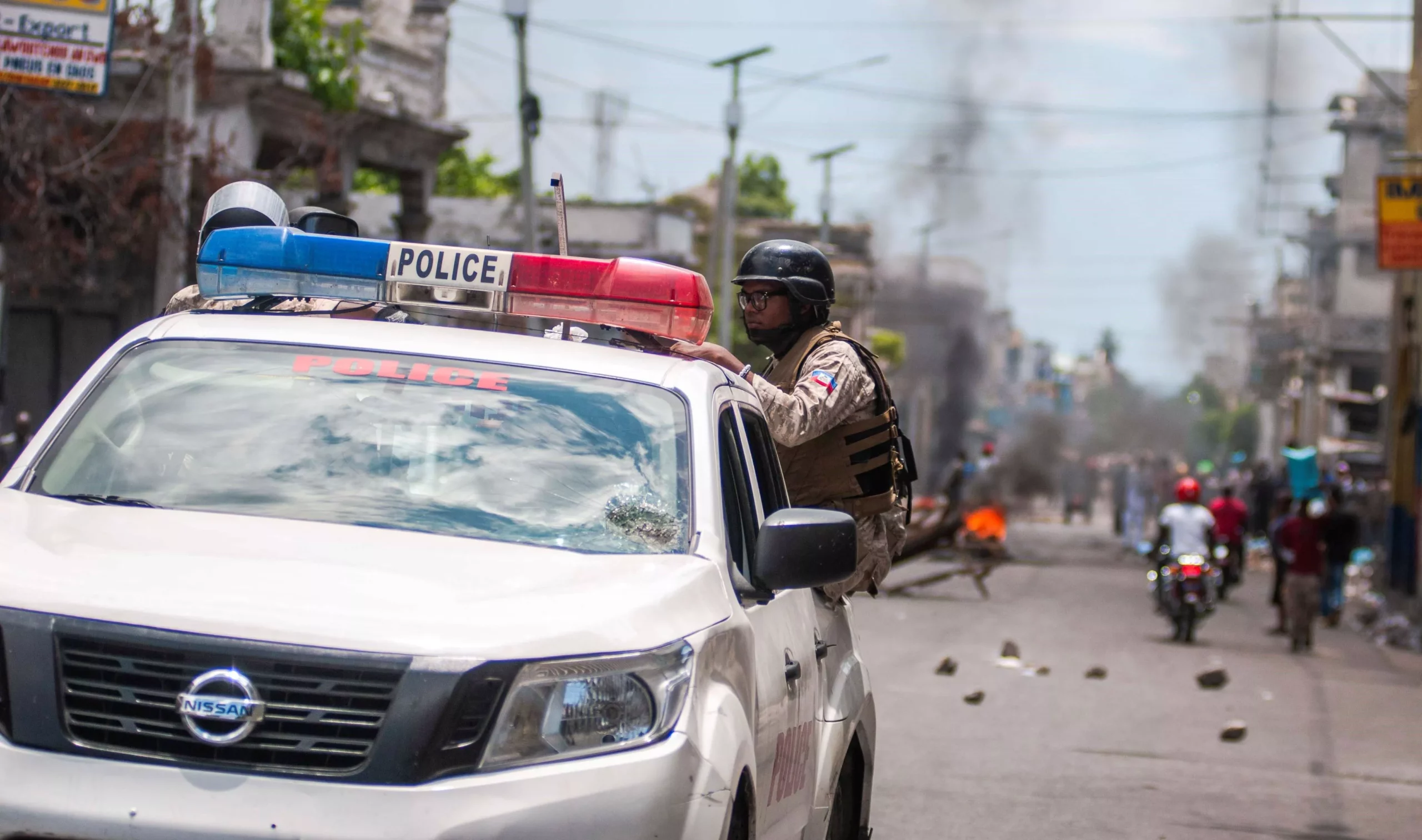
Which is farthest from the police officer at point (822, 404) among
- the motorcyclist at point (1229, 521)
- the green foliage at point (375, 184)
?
the green foliage at point (375, 184)

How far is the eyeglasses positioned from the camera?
21.7 feet

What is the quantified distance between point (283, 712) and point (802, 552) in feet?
4.38

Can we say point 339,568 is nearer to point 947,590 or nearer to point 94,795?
point 94,795

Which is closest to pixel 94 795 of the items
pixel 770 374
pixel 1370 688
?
pixel 770 374

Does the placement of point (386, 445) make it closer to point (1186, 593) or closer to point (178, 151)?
point (178, 151)

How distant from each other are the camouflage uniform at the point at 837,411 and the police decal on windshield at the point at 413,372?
1.39 m

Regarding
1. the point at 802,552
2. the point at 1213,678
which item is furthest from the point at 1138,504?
the point at 802,552

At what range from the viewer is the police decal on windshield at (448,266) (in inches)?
186

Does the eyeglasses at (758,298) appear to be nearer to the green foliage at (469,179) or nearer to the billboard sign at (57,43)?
the billboard sign at (57,43)

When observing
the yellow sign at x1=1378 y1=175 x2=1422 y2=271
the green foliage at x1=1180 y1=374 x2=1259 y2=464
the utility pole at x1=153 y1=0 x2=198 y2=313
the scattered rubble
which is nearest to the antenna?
the scattered rubble

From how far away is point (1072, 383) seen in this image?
18762 centimetres

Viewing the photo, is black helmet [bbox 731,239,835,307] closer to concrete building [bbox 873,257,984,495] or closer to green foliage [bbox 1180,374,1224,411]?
concrete building [bbox 873,257,984,495]

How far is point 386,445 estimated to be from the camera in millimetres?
4297

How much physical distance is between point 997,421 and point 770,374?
12564 cm
